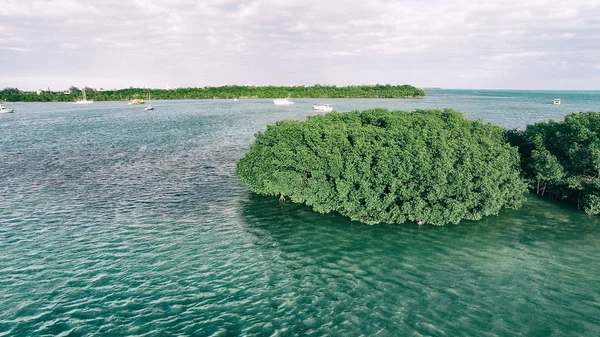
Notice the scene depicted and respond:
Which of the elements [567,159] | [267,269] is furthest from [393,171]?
[567,159]

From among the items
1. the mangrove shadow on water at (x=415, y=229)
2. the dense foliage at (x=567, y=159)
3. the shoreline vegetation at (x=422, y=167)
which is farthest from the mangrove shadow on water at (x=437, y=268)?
the dense foliage at (x=567, y=159)

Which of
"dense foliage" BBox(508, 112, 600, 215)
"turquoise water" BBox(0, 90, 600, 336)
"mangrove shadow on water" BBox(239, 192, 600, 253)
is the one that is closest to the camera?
"turquoise water" BBox(0, 90, 600, 336)

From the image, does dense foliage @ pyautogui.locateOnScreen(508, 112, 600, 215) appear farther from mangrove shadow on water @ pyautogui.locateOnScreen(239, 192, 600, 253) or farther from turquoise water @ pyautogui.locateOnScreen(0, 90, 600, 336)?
mangrove shadow on water @ pyautogui.locateOnScreen(239, 192, 600, 253)

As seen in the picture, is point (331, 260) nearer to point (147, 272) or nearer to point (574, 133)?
point (147, 272)

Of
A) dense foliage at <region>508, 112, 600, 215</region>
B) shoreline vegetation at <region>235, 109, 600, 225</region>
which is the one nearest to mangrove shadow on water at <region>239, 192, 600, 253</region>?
shoreline vegetation at <region>235, 109, 600, 225</region>

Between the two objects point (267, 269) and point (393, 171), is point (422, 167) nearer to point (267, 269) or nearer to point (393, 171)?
point (393, 171)

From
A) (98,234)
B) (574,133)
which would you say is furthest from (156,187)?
(574,133)
